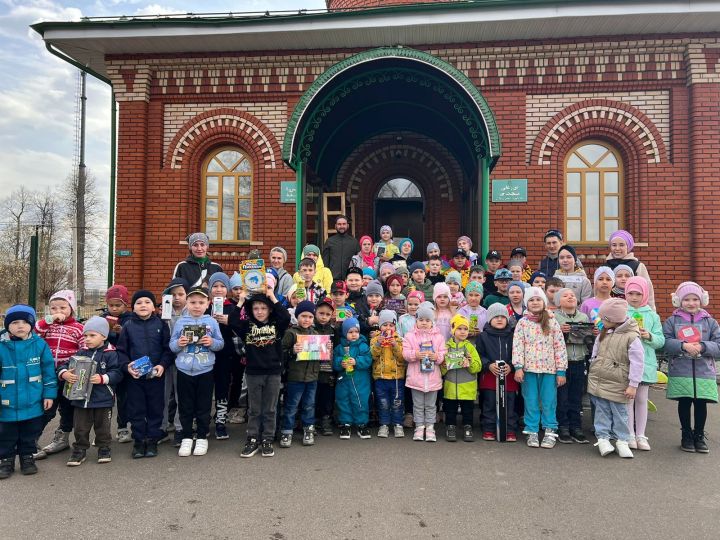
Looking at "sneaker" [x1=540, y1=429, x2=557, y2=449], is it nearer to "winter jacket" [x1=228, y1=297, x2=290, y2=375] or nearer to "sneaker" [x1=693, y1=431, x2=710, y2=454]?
"sneaker" [x1=693, y1=431, x2=710, y2=454]

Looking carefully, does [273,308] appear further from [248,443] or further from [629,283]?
[629,283]

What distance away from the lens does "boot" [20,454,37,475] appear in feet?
12.8

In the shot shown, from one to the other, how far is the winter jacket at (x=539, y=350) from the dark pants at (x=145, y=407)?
3.41m

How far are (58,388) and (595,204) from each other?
8.51 m

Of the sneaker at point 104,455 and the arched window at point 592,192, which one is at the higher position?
the arched window at point 592,192

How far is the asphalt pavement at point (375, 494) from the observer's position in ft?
9.89

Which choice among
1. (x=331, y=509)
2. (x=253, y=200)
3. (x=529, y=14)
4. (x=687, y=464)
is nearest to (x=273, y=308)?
(x=331, y=509)

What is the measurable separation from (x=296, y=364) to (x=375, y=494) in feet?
5.03

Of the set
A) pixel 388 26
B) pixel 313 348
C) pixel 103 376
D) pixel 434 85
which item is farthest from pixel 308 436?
pixel 388 26

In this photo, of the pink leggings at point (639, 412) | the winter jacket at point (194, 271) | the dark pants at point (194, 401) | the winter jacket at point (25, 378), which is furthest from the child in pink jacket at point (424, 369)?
the winter jacket at point (25, 378)

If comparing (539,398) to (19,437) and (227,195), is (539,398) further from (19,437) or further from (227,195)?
(227,195)

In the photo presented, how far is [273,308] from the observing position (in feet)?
14.9

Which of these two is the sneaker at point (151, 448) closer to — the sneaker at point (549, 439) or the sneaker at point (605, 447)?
the sneaker at point (549, 439)

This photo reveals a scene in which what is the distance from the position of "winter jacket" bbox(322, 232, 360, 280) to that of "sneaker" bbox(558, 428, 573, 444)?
11.4 ft
